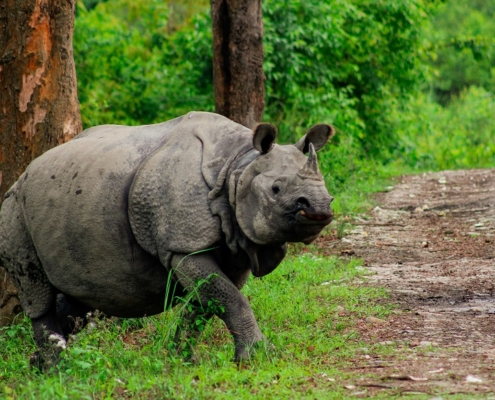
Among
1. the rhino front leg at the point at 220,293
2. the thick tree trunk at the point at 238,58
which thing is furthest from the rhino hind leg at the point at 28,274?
the thick tree trunk at the point at 238,58

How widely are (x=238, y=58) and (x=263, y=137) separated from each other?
4.08 meters

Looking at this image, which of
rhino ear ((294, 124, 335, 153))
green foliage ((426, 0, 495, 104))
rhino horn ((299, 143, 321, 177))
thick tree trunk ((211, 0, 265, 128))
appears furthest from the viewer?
green foliage ((426, 0, 495, 104))

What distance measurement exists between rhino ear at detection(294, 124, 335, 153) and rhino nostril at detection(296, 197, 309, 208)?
56 cm

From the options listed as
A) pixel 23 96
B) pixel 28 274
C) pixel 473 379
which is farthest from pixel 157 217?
pixel 23 96

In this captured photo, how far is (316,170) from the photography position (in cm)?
528

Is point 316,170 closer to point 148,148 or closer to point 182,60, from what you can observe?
point 148,148

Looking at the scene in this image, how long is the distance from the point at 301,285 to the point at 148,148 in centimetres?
261

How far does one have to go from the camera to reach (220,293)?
18.2ft

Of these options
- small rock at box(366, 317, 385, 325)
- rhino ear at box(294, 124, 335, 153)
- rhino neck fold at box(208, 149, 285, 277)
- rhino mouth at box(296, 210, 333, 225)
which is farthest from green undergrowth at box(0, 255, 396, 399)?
rhino ear at box(294, 124, 335, 153)

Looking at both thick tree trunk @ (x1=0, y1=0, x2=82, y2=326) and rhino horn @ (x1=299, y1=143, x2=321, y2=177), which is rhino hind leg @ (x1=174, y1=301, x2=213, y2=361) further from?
thick tree trunk @ (x1=0, y1=0, x2=82, y2=326)

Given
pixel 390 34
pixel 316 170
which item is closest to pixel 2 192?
pixel 316 170

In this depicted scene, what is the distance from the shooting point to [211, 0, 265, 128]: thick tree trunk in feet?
30.6

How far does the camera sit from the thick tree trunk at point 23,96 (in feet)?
25.4

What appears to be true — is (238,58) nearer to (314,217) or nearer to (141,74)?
(314,217)
